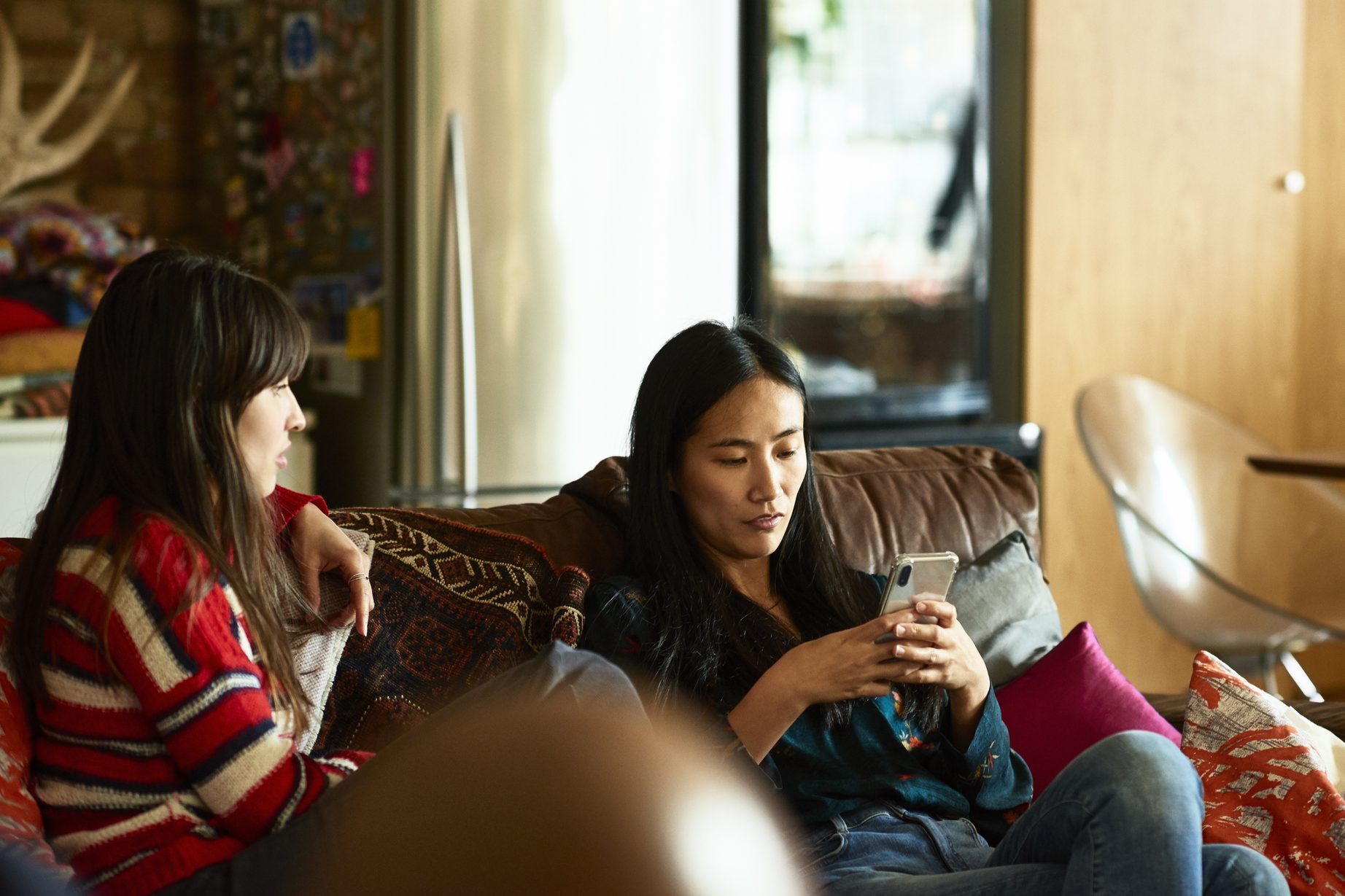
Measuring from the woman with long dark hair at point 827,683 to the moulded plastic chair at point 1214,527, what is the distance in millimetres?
1381

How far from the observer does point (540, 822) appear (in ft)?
3.40

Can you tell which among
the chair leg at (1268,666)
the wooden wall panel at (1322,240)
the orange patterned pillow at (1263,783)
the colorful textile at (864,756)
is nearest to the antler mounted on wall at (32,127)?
the colorful textile at (864,756)

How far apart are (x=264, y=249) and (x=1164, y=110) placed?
7.56 ft

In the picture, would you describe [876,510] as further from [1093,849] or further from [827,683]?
[1093,849]

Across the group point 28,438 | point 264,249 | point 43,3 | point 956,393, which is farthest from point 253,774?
point 43,3

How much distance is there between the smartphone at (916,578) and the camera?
1.46m

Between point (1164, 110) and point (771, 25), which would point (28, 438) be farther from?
point (1164, 110)

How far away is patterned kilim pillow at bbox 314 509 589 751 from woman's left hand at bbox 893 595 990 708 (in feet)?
1.19

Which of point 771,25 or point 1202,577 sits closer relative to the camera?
point 1202,577

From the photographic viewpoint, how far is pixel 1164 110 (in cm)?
367

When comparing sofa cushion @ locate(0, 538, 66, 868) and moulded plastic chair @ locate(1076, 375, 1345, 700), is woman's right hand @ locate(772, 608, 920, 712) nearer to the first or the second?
sofa cushion @ locate(0, 538, 66, 868)

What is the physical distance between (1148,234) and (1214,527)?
0.87 m

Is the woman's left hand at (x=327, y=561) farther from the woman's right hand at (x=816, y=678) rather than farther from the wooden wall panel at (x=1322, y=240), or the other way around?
the wooden wall panel at (x=1322, y=240)

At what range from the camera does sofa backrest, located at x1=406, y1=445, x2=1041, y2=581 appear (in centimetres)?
175
